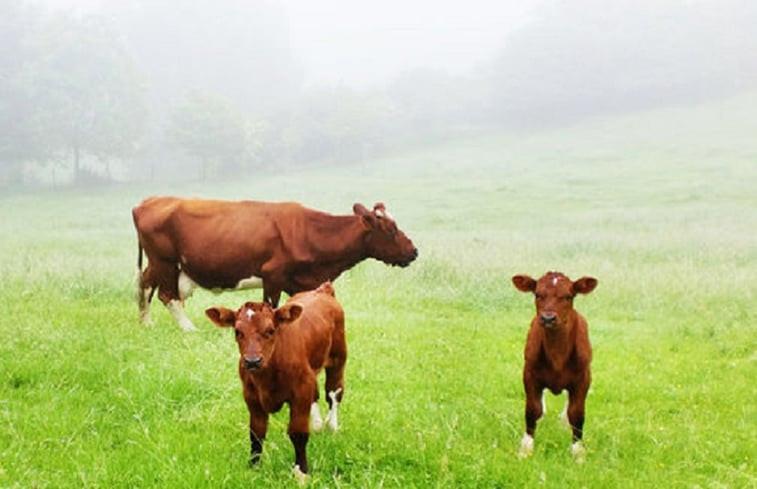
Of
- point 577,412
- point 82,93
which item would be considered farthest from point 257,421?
point 82,93

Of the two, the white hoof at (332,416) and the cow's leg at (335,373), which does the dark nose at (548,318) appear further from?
the white hoof at (332,416)

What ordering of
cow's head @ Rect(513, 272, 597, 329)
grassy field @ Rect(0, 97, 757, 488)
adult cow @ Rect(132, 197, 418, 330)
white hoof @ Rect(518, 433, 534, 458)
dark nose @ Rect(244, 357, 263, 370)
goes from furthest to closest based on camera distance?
adult cow @ Rect(132, 197, 418, 330) < white hoof @ Rect(518, 433, 534, 458) < cow's head @ Rect(513, 272, 597, 329) < grassy field @ Rect(0, 97, 757, 488) < dark nose @ Rect(244, 357, 263, 370)

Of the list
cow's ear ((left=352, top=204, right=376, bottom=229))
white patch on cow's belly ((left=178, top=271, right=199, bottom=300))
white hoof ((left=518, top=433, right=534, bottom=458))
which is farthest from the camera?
white patch on cow's belly ((left=178, top=271, right=199, bottom=300))

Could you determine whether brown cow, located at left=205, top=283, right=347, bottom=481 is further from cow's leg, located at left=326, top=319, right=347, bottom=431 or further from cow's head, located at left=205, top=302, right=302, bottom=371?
cow's leg, located at left=326, top=319, right=347, bottom=431

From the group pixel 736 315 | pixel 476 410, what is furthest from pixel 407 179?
pixel 476 410

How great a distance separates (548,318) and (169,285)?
732 centimetres

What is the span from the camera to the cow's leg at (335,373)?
6.55 metres

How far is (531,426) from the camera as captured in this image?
254 inches

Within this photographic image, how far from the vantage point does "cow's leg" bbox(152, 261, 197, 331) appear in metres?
11.5

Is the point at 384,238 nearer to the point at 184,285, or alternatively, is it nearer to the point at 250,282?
the point at 250,282

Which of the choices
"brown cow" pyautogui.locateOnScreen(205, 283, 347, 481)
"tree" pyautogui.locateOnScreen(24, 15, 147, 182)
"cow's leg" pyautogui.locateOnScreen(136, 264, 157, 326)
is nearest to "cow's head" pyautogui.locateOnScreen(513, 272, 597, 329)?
"brown cow" pyautogui.locateOnScreen(205, 283, 347, 481)

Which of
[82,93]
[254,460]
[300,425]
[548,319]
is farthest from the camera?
[82,93]

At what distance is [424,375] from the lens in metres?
8.97

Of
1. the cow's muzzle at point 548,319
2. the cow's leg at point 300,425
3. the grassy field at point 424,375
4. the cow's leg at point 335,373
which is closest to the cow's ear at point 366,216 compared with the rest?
the grassy field at point 424,375
